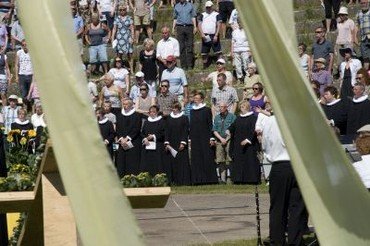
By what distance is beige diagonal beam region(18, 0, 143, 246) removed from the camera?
5309 mm

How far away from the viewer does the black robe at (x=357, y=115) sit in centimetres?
2175

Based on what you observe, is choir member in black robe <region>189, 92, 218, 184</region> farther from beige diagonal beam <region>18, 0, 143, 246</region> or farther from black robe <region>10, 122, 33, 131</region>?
beige diagonal beam <region>18, 0, 143, 246</region>

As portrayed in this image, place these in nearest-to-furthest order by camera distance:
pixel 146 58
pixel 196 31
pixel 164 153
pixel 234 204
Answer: pixel 234 204 < pixel 164 153 < pixel 146 58 < pixel 196 31

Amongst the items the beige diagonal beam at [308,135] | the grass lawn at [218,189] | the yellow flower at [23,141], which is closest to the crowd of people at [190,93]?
the grass lawn at [218,189]

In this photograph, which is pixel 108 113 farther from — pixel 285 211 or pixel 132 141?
pixel 285 211

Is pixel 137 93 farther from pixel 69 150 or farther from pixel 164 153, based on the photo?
pixel 69 150

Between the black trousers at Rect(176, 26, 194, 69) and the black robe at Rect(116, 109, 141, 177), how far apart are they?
597 centimetres

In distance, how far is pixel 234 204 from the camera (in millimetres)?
19906

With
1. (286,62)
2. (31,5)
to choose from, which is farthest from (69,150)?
(286,62)

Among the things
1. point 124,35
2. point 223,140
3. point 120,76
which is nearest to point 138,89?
point 120,76

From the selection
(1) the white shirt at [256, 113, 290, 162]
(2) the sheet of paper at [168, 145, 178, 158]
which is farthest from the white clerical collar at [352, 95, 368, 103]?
(1) the white shirt at [256, 113, 290, 162]

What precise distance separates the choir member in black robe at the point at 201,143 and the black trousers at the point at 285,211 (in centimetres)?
925

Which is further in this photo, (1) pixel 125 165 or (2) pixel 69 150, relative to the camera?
(1) pixel 125 165

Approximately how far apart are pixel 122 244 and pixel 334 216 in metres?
0.89
